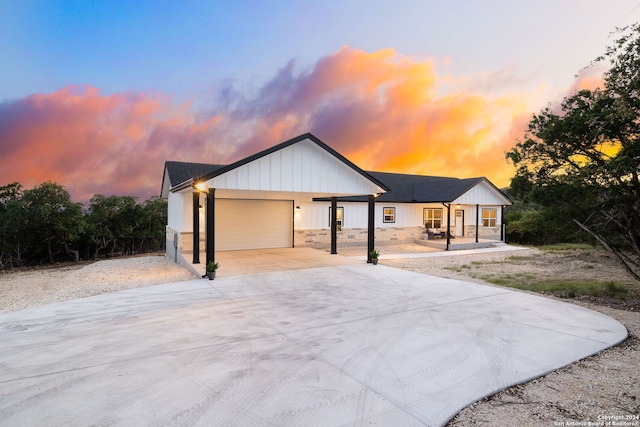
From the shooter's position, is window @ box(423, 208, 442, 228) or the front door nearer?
window @ box(423, 208, 442, 228)

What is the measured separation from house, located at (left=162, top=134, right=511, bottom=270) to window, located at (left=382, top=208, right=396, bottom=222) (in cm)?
7

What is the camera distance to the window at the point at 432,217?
950 inches

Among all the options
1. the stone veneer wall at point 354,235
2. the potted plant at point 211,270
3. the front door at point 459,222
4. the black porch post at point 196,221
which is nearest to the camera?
the potted plant at point 211,270

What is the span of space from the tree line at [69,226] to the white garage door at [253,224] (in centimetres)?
1190

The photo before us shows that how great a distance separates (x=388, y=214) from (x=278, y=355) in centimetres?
1879

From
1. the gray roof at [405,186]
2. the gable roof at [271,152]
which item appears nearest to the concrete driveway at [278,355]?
the gable roof at [271,152]

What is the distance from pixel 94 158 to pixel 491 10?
24.1 m

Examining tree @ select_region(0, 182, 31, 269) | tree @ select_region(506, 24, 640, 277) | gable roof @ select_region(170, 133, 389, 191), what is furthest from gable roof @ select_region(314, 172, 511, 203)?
tree @ select_region(0, 182, 31, 269)

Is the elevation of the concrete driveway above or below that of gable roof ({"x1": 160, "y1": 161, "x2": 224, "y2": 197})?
below

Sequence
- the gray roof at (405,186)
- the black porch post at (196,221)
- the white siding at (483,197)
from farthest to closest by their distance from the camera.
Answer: the white siding at (483,197), the gray roof at (405,186), the black porch post at (196,221)

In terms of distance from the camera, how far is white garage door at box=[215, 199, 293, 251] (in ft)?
57.2

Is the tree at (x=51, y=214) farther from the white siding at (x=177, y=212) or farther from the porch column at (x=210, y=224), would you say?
the porch column at (x=210, y=224)

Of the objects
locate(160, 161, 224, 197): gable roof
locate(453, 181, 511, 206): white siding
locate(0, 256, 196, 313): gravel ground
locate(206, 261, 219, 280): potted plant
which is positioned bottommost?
locate(0, 256, 196, 313): gravel ground

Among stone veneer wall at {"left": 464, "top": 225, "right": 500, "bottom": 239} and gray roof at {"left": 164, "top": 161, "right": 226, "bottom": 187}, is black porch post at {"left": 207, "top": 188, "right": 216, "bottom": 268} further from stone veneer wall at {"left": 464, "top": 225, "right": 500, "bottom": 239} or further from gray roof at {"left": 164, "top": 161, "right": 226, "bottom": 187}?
stone veneer wall at {"left": 464, "top": 225, "right": 500, "bottom": 239}
